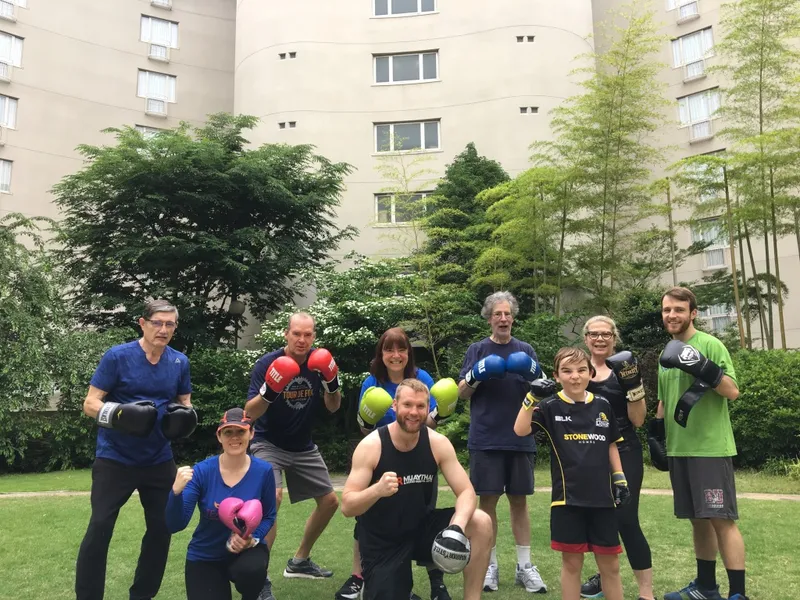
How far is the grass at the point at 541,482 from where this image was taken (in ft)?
25.7

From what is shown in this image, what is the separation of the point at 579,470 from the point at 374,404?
3.99ft

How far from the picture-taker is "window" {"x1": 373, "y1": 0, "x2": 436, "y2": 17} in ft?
60.8

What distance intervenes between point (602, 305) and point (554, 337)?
6.78ft

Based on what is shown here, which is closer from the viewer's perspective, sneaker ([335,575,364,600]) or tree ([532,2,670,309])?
sneaker ([335,575,364,600])

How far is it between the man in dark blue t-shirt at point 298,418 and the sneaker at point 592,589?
1.72 meters

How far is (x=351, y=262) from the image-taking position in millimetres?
17266

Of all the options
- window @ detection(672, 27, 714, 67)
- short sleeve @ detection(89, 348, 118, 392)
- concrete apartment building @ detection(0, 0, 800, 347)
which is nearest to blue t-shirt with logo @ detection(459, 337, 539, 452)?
short sleeve @ detection(89, 348, 118, 392)

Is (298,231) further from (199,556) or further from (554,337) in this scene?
(199,556)

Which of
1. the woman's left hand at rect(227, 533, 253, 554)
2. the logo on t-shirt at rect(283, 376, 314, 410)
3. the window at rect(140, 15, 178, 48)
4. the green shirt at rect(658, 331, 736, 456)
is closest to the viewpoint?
the woman's left hand at rect(227, 533, 253, 554)

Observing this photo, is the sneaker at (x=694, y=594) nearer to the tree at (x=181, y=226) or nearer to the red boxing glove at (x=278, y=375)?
the red boxing glove at (x=278, y=375)

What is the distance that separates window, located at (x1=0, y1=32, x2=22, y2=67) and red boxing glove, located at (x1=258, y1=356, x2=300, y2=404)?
64.5ft

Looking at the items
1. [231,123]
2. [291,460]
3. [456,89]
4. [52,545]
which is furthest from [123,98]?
[291,460]

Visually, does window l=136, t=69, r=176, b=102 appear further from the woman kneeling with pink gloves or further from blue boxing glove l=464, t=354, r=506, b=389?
the woman kneeling with pink gloves

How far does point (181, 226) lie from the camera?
14.1m
